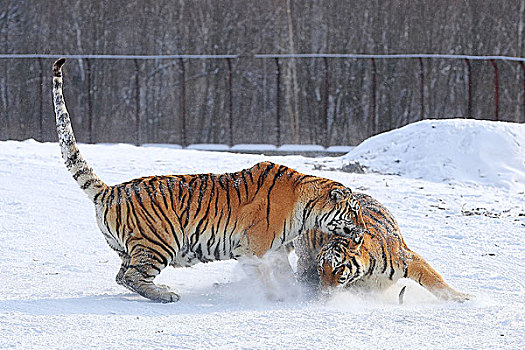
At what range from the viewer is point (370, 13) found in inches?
866

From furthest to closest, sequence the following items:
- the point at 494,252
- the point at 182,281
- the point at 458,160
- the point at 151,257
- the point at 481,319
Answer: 1. the point at 458,160
2. the point at 494,252
3. the point at 182,281
4. the point at 151,257
5. the point at 481,319

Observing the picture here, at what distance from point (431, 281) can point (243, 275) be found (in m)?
1.38

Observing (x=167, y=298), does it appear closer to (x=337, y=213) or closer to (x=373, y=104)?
(x=337, y=213)

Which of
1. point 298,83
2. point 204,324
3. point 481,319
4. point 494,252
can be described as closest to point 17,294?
point 204,324

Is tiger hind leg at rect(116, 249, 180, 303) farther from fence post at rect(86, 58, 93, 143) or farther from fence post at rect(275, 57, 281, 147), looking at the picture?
fence post at rect(86, 58, 93, 143)

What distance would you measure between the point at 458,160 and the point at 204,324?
895cm

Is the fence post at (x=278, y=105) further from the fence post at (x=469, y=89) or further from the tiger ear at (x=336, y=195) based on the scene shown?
the tiger ear at (x=336, y=195)

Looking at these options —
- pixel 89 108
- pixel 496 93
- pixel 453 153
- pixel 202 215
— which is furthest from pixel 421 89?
pixel 202 215

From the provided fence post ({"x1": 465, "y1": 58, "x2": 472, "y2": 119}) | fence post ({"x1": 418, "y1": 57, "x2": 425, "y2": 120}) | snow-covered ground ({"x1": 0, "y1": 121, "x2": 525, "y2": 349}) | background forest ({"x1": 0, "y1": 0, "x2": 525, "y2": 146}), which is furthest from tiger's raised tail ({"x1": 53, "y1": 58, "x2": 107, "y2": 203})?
fence post ({"x1": 418, "y1": 57, "x2": 425, "y2": 120})

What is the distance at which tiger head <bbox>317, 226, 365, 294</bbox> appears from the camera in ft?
17.4

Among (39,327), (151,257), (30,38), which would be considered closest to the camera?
(39,327)

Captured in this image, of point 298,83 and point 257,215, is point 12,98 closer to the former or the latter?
point 298,83

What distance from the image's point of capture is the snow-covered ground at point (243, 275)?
451 cm

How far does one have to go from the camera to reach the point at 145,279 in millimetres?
5367
